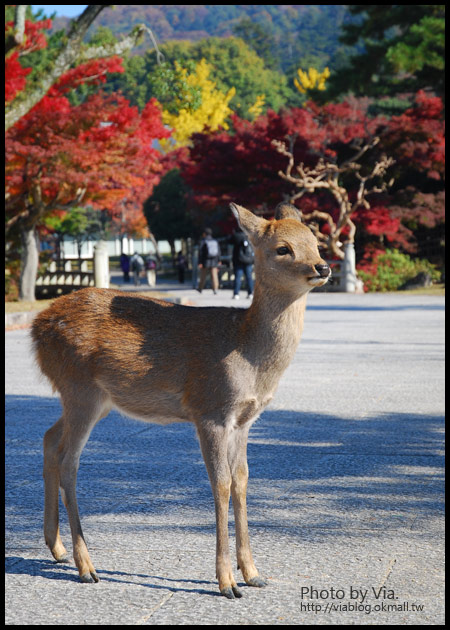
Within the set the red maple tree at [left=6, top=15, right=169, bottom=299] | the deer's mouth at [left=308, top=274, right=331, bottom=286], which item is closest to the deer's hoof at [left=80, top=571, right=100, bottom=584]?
the deer's mouth at [left=308, top=274, right=331, bottom=286]

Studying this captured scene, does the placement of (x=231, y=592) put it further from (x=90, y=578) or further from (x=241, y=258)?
(x=241, y=258)

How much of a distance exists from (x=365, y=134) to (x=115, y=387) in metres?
26.3

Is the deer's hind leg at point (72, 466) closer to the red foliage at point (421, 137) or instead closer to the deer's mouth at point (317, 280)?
the deer's mouth at point (317, 280)

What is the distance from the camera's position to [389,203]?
29.8 metres

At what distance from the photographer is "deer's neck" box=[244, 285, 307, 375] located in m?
4.21

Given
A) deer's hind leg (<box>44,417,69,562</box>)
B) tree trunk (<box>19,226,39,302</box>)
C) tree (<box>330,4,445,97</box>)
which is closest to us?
deer's hind leg (<box>44,417,69,562</box>)

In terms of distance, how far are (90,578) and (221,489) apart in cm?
80

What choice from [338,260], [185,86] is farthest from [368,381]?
[338,260]

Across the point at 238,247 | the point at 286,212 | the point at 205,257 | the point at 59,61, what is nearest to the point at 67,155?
the point at 59,61

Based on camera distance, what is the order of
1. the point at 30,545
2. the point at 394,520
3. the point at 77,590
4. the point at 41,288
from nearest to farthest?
1. the point at 77,590
2. the point at 30,545
3. the point at 394,520
4. the point at 41,288

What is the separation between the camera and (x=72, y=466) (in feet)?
14.4

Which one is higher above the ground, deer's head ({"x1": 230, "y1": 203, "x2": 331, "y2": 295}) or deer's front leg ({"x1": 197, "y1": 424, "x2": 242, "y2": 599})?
deer's head ({"x1": 230, "y1": 203, "x2": 331, "y2": 295})

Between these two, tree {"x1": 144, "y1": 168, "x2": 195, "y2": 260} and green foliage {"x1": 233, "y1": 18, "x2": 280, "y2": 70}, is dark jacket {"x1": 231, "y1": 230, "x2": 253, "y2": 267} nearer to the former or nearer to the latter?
tree {"x1": 144, "y1": 168, "x2": 195, "y2": 260}

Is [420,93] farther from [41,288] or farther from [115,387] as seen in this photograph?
[115,387]
